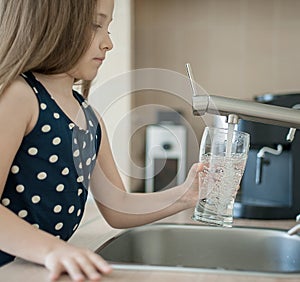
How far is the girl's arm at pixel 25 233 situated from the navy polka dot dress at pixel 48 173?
0.10ft

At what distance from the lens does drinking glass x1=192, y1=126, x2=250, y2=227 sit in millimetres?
846

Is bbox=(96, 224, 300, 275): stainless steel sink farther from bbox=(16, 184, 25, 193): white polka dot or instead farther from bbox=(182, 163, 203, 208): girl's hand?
bbox=(16, 184, 25, 193): white polka dot

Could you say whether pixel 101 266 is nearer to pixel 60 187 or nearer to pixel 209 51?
pixel 60 187

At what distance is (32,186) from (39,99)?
129 millimetres

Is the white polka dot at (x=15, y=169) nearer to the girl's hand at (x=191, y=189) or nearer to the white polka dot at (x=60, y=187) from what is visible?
the white polka dot at (x=60, y=187)

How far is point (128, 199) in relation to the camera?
1052 mm

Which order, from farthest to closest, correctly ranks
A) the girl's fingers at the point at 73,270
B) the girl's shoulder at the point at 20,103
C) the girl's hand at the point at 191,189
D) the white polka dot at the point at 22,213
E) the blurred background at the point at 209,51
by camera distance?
1. the blurred background at the point at 209,51
2. the girl's hand at the point at 191,189
3. the white polka dot at the point at 22,213
4. the girl's shoulder at the point at 20,103
5. the girl's fingers at the point at 73,270

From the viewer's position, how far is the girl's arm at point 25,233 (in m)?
0.64

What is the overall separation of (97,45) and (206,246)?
1.40 feet

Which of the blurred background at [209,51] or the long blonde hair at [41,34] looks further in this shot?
the blurred background at [209,51]

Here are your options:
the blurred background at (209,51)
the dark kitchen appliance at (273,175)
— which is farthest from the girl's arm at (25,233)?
the blurred background at (209,51)

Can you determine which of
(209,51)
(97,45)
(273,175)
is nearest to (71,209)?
(97,45)

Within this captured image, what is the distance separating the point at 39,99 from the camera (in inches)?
32.8

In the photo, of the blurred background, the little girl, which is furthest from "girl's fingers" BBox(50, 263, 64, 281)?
the blurred background
